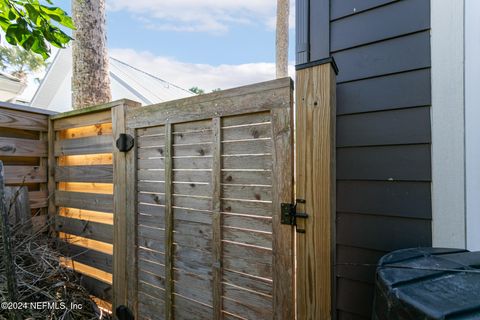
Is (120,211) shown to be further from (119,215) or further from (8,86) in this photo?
(8,86)

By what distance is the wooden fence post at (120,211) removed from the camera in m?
1.86

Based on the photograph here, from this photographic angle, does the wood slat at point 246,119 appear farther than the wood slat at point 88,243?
No

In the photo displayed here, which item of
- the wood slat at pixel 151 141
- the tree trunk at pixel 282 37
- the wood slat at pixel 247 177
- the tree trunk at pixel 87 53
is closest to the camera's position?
the wood slat at pixel 247 177

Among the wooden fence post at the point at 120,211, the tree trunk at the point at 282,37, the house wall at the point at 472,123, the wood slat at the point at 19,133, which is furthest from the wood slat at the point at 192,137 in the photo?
the tree trunk at the point at 282,37

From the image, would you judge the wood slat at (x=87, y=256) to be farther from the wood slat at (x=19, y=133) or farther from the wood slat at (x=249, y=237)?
the wood slat at (x=249, y=237)

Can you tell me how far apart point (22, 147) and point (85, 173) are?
606 mm

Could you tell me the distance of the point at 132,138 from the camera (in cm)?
184

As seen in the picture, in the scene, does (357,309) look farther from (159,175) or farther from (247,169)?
(159,175)

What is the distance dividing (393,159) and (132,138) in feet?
5.20

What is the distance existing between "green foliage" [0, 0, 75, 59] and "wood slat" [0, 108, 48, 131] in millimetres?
677

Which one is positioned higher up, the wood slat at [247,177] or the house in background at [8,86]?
the house in background at [8,86]

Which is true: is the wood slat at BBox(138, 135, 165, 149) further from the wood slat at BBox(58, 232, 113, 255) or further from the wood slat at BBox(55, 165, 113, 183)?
the wood slat at BBox(58, 232, 113, 255)

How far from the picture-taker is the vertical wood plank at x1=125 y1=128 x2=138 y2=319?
1812 millimetres

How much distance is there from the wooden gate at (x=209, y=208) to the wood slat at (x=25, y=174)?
1.00 meters
